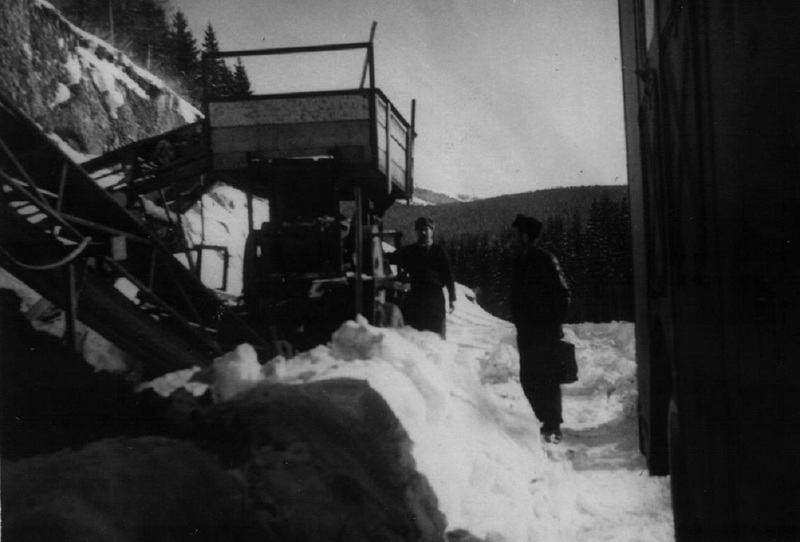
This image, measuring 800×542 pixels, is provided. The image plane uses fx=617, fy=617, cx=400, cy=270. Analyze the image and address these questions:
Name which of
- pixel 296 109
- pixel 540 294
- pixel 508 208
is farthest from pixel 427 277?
pixel 296 109

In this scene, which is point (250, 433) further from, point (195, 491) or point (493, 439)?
point (493, 439)

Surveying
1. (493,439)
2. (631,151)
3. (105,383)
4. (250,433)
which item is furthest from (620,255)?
(105,383)

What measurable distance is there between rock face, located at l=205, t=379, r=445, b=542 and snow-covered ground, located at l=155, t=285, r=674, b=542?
124mm

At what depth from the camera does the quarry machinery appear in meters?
3.61

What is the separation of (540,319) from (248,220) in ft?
14.2

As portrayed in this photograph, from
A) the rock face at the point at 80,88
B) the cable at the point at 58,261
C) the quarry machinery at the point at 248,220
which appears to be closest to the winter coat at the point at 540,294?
the quarry machinery at the point at 248,220

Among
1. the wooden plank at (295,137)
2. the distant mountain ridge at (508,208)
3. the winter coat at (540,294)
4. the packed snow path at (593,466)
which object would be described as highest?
the wooden plank at (295,137)

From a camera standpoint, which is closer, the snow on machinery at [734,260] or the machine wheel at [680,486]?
the snow on machinery at [734,260]

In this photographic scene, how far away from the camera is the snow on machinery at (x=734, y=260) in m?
1.37

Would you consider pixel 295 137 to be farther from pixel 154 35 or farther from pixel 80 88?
pixel 80 88

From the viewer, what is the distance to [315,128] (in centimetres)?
690

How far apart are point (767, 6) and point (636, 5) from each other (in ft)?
8.30

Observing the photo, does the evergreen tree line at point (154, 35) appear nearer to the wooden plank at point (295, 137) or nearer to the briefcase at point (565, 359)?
the wooden plank at point (295, 137)

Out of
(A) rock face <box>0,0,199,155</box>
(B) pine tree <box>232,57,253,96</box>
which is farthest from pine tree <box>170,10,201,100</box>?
(A) rock face <box>0,0,199,155</box>
